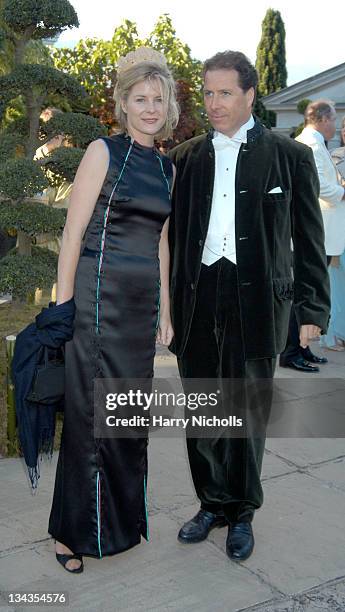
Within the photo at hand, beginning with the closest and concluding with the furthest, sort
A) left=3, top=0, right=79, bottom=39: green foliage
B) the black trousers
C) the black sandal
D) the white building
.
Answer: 1. the black sandal
2. the black trousers
3. left=3, top=0, right=79, bottom=39: green foliage
4. the white building

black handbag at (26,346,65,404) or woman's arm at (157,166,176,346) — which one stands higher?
woman's arm at (157,166,176,346)

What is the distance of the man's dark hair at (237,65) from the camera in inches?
124

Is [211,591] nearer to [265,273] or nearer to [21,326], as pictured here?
[265,273]

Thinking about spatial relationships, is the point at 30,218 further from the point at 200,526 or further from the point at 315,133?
the point at 315,133

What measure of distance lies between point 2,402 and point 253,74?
2471mm

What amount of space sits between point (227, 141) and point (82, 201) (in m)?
0.72

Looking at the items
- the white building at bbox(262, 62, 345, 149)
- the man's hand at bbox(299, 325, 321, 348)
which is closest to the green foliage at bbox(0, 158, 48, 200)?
the man's hand at bbox(299, 325, 321, 348)

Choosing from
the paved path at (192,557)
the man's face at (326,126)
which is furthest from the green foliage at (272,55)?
the paved path at (192,557)

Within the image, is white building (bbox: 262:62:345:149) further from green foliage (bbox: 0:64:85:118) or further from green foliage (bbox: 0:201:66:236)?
green foliage (bbox: 0:201:66:236)

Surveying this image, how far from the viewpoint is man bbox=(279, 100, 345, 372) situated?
20.2 feet

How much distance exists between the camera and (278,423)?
16.4 feet

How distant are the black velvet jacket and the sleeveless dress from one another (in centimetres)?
16

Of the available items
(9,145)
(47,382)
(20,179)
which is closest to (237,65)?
(47,382)

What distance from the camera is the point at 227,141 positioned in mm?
3227
